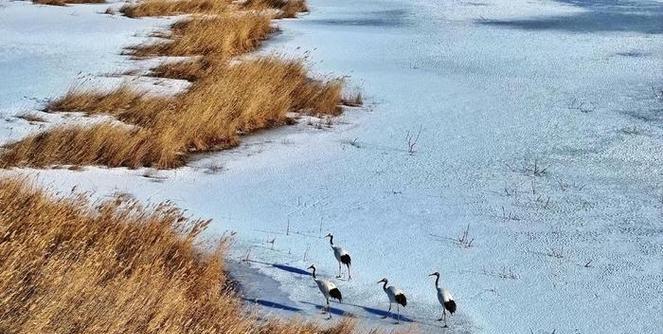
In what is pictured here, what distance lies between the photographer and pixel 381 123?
1014cm

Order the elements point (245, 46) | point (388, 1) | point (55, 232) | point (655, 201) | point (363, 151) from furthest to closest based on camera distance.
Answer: point (388, 1), point (245, 46), point (363, 151), point (655, 201), point (55, 232)

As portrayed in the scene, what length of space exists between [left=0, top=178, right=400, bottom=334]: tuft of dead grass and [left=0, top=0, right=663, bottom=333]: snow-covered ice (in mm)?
480

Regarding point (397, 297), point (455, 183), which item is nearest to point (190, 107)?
point (455, 183)

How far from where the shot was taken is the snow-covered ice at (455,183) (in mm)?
5742

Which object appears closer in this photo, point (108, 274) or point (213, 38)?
point (108, 274)

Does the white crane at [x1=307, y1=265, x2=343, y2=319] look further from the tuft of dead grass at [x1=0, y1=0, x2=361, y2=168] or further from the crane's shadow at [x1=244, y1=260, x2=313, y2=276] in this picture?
the tuft of dead grass at [x1=0, y1=0, x2=361, y2=168]

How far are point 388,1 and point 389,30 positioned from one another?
513cm

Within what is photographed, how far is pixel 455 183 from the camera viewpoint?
8023 millimetres

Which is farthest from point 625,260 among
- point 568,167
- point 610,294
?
point 568,167

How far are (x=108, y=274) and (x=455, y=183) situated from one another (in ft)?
13.5

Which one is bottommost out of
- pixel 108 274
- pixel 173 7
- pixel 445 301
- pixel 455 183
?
pixel 173 7

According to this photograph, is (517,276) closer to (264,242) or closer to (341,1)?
(264,242)

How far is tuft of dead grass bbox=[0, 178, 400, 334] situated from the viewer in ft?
12.0

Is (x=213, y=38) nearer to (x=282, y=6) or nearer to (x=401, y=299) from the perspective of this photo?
(x=282, y=6)
